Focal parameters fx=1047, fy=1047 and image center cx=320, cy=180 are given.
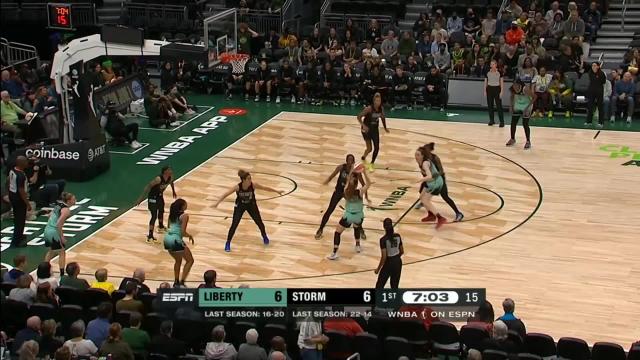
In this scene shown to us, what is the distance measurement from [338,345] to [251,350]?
122 cm

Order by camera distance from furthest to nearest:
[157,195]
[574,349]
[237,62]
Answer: [237,62] → [157,195] → [574,349]

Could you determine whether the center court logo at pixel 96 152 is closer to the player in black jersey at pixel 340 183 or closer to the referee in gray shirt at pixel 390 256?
the player in black jersey at pixel 340 183

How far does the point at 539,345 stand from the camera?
1291 centimetres

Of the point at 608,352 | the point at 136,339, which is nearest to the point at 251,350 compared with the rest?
the point at 136,339

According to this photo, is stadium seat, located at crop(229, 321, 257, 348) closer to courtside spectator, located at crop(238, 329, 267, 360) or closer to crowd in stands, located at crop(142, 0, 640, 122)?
courtside spectator, located at crop(238, 329, 267, 360)

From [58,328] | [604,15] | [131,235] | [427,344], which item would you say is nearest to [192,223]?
[131,235]

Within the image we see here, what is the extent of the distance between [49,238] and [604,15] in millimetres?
21942

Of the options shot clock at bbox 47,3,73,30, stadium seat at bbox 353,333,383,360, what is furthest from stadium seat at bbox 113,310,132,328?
shot clock at bbox 47,3,73,30

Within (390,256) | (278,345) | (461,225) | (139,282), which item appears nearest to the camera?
(278,345)

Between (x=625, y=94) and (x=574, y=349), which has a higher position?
(x=625, y=94)

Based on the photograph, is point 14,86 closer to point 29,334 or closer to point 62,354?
point 29,334

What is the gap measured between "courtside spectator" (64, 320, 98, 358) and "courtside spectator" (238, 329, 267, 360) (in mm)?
1793


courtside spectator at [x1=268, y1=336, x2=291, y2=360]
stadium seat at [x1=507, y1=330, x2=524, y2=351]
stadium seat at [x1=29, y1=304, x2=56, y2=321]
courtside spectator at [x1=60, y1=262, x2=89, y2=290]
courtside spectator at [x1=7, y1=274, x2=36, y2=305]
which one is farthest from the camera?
courtside spectator at [x1=60, y1=262, x2=89, y2=290]

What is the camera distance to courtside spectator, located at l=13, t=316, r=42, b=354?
12.9 meters
